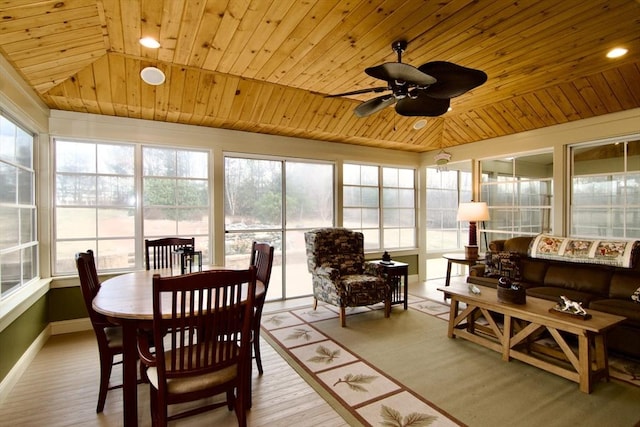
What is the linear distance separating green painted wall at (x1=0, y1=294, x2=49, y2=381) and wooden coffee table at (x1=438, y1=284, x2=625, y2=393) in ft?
12.3

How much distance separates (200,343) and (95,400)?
4.24ft

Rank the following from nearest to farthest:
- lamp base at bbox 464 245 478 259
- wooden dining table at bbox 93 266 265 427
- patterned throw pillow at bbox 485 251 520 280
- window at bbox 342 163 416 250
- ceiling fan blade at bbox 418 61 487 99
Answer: wooden dining table at bbox 93 266 265 427
ceiling fan blade at bbox 418 61 487 99
patterned throw pillow at bbox 485 251 520 280
lamp base at bbox 464 245 478 259
window at bbox 342 163 416 250

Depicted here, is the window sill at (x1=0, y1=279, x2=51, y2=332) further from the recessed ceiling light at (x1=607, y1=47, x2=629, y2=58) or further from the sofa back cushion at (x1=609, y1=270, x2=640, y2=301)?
the recessed ceiling light at (x1=607, y1=47, x2=629, y2=58)

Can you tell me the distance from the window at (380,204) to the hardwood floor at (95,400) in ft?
10.2

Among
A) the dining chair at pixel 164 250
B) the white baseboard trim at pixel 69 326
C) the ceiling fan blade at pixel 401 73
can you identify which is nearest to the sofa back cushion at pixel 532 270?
the ceiling fan blade at pixel 401 73

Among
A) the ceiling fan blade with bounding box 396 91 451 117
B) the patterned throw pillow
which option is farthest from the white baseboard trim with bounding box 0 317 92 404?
the patterned throw pillow

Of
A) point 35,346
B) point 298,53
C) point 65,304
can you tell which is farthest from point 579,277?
point 65,304

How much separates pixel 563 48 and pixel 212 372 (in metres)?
3.70

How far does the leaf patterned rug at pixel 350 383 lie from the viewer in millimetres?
2133

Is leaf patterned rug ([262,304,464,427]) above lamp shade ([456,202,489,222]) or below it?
below

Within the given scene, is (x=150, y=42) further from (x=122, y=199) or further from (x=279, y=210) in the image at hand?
(x=279, y=210)

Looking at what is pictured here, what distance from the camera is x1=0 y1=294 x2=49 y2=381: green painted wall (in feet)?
7.91

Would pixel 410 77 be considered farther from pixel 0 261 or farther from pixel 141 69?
pixel 0 261

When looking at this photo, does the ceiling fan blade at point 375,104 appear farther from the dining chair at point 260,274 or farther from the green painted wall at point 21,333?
the green painted wall at point 21,333
